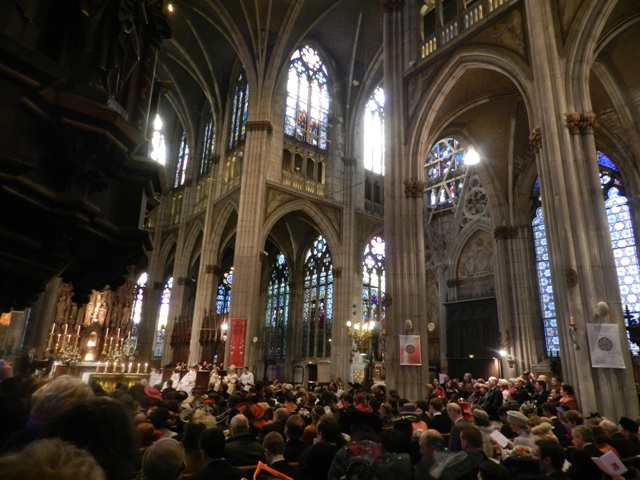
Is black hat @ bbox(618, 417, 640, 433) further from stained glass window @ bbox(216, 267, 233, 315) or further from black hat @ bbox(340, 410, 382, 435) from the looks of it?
stained glass window @ bbox(216, 267, 233, 315)

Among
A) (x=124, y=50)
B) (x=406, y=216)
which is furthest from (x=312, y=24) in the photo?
(x=124, y=50)

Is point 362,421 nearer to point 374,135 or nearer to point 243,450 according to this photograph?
point 243,450

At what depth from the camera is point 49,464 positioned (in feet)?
2.76

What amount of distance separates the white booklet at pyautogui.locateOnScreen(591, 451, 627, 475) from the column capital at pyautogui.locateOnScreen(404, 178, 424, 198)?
10.5m

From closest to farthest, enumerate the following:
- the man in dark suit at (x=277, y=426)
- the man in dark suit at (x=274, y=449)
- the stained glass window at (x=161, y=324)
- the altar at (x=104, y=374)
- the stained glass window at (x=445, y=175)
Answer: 1. the man in dark suit at (x=274, y=449)
2. the man in dark suit at (x=277, y=426)
3. the altar at (x=104, y=374)
4. the stained glass window at (x=445, y=175)
5. the stained glass window at (x=161, y=324)

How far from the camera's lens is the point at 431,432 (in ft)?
10.6

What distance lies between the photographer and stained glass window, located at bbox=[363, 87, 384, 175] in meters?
25.1

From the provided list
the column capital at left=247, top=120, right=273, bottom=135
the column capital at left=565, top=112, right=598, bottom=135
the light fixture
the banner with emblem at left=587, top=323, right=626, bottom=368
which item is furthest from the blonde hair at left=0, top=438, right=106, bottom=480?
the column capital at left=247, top=120, right=273, bottom=135

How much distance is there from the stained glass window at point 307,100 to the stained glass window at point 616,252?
38.7ft

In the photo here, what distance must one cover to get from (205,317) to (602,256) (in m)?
17.5

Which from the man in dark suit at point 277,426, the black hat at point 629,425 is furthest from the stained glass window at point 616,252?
the man in dark suit at point 277,426

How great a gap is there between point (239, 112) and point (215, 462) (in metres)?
22.8

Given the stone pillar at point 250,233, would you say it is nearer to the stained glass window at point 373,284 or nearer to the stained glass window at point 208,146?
the stained glass window at point 208,146

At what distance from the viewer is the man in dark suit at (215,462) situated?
2.71 metres
